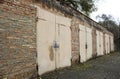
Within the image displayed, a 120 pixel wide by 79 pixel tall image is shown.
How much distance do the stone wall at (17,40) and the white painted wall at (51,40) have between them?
1.60ft

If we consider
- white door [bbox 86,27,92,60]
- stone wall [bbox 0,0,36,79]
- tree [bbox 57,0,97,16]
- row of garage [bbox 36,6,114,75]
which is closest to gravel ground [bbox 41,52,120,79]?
row of garage [bbox 36,6,114,75]

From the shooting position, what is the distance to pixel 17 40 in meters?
6.00

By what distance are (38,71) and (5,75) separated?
1.76m

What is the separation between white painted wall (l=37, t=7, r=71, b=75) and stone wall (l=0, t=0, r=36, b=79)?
1.60ft

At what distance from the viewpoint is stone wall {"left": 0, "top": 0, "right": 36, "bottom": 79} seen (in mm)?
5496

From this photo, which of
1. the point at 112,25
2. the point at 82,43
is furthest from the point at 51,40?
the point at 112,25

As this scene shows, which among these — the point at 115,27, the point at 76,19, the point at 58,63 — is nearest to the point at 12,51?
the point at 58,63

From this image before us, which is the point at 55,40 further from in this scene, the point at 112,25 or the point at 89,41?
the point at 112,25

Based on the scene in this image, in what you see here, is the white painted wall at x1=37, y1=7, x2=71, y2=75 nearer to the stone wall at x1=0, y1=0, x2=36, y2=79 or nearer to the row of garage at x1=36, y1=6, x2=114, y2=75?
the row of garage at x1=36, y1=6, x2=114, y2=75

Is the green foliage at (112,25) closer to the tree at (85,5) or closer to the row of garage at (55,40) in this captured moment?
the tree at (85,5)

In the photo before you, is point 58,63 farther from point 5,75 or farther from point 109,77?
point 5,75

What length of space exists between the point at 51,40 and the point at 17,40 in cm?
237

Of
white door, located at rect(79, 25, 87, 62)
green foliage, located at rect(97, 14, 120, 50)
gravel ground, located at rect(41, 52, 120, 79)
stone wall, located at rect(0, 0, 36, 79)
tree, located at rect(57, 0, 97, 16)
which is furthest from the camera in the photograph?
green foliage, located at rect(97, 14, 120, 50)

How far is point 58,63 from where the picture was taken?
8.86 metres
